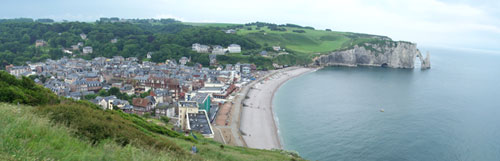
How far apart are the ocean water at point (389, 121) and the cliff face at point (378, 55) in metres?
38.4

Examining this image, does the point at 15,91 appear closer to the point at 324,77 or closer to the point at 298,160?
the point at 298,160

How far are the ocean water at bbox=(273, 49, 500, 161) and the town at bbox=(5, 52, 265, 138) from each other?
878cm

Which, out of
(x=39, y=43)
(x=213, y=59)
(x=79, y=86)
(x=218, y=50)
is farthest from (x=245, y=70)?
(x=39, y=43)

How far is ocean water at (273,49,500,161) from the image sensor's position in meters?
29.4

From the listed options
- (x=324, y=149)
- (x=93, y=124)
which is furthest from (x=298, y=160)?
(x=93, y=124)

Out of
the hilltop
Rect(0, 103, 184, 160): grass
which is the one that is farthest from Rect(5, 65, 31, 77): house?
Rect(0, 103, 184, 160): grass

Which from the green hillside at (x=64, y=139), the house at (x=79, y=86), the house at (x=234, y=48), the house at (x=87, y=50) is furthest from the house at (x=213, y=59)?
the green hillside at (x=64, y=139)

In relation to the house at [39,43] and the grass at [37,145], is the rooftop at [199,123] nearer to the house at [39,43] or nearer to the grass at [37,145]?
the grass at [37,145]

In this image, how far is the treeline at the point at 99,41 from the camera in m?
76.7

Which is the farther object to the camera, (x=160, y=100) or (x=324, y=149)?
(x=160, y=100)

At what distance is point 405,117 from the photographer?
135ft

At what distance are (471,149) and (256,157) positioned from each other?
22.8 meters

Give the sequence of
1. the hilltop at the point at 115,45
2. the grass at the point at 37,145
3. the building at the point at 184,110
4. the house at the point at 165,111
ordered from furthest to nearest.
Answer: the hilltop at the point at 115,45 < the house at the point at 165,111 < the building at the point at 184,110 < the grass at the point at 37,145

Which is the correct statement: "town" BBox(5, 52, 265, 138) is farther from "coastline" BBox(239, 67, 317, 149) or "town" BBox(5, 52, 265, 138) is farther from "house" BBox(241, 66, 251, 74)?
"coastline" BBox(239, 67, 317, 149)
